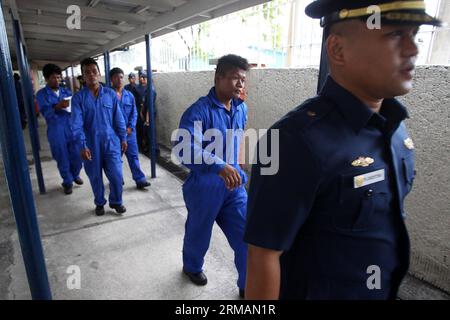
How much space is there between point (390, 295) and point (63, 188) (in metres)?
4.55

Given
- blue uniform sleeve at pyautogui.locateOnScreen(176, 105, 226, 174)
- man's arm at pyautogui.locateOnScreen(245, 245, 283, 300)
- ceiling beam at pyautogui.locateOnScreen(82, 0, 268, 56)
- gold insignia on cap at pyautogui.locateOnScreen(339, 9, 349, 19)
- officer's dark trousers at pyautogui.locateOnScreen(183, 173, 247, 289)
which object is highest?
ceiling beam at pyautogui.locateOnScreen(82, 0, 268, 56)

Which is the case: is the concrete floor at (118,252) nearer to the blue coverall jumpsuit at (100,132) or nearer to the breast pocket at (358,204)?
the blue coverall jumpsuit at (100,132)

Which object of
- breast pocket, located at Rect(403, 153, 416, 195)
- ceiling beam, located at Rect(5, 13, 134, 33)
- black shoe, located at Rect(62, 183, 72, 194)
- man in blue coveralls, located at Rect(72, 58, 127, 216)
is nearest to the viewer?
breast pocket, located at Rect(403, 153, 416, 195)

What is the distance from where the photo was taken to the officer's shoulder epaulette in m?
0.88

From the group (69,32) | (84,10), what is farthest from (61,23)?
(84,10)

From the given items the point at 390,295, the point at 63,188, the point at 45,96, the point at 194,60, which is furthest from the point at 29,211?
the point at 194,60

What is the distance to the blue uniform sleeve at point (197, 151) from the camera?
6.03ft

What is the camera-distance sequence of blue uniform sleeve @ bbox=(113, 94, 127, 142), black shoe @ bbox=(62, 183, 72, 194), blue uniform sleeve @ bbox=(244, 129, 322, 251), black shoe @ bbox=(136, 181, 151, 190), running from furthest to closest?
black shoe @ bbox=(136, 181, 151, 190) < black shoe @ bbox=(62, 183, 72, 194) < blue uniform sleeve @ bbox=(113, 94, 127, 142) < blue uniform sleeve @ bbox=(244, 129, 322, 251)

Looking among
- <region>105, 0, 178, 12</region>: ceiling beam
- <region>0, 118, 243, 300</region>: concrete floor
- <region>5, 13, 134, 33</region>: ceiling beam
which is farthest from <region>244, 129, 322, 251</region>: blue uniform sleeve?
<region>5, 13, 134, 33</region>: ceiling beam

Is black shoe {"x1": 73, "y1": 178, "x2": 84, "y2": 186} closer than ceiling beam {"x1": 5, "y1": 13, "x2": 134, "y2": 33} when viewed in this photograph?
No

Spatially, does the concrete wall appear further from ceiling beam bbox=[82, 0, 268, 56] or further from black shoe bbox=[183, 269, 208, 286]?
black shoe bbox=[183, 269, 208, 286]

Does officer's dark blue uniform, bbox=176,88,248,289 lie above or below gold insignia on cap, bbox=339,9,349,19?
below
